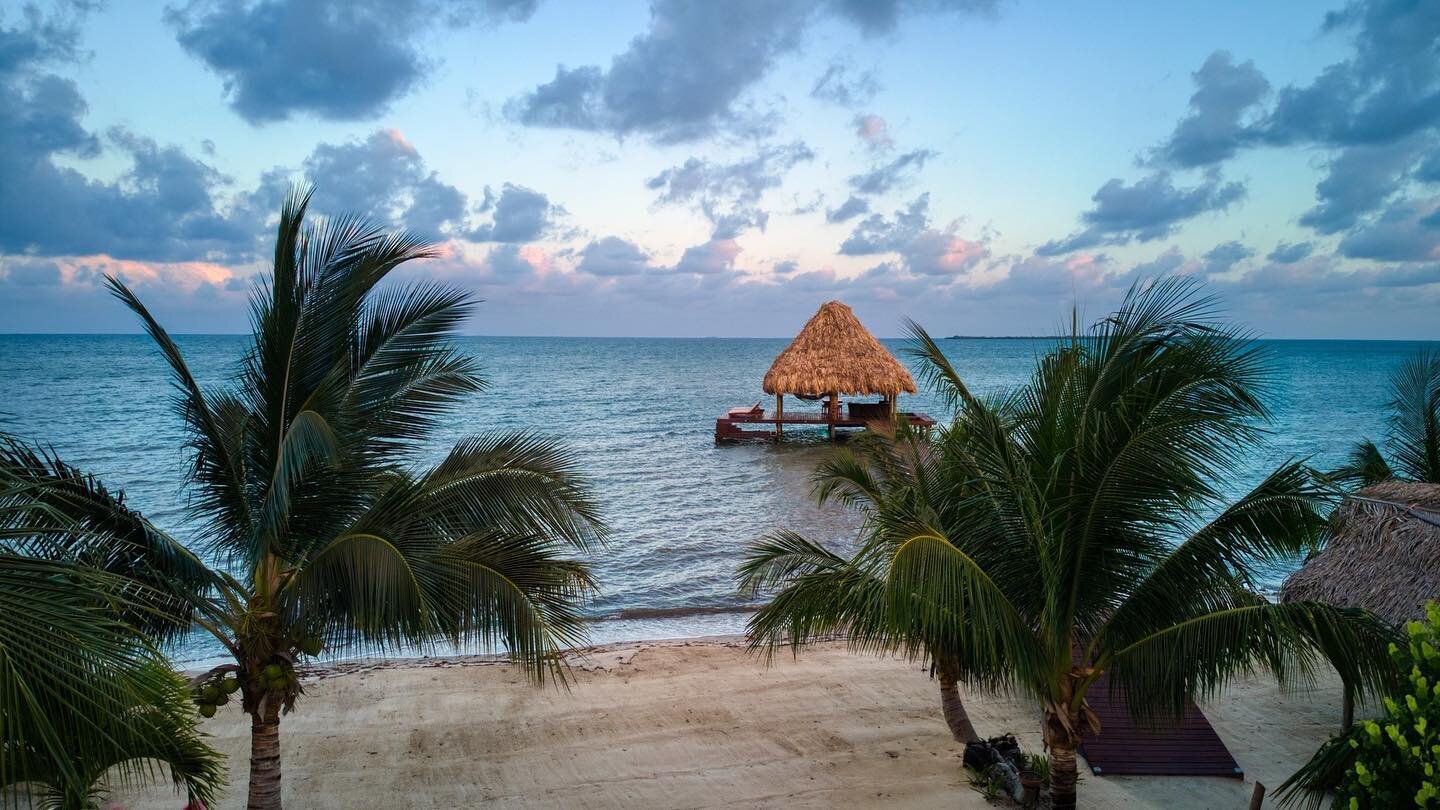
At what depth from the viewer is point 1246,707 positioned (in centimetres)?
913

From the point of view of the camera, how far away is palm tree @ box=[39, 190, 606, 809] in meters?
5.23

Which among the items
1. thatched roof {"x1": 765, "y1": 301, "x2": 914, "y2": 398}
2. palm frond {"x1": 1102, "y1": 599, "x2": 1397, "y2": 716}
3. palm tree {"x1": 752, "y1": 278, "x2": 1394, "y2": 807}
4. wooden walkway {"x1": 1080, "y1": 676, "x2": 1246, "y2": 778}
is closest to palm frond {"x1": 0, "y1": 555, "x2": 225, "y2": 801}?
palm tree {"x1": 752, "y1": 278, "x2": 1394, "y2": 807}

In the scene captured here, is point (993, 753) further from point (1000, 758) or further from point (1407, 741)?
point (1407, 741)

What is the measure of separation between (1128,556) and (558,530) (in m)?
3.58

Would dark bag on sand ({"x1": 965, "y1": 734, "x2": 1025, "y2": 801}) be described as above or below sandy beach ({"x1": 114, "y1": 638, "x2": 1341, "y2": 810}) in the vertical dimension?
above

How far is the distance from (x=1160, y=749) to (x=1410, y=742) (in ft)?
11.6

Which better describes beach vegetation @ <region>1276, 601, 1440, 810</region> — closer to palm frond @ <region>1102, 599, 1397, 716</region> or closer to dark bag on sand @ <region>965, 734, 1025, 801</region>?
palm frond @ <region>1102, 599, 1397, 716</region>

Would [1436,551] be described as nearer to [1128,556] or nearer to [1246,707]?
[1246,707]

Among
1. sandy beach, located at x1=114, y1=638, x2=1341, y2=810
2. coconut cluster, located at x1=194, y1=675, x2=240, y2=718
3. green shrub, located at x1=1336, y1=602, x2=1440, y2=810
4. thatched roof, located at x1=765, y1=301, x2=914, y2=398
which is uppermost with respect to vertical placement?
thatched roof, located at x1=765, y1=301, x2=914, y2=398

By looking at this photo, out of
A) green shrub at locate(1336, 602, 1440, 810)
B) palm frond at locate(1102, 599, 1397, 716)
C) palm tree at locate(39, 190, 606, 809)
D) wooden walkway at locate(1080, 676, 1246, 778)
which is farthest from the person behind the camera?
wooden walkway at locate(1080, 676, 1246, 778)

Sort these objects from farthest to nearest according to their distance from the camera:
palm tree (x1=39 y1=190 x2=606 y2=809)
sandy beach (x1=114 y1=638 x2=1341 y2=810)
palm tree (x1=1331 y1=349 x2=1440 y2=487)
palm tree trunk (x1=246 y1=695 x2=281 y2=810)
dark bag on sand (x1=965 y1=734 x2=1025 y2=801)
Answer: palm tree (x1=1331 y1=349 x2=1440 y2=487) → sandy beach (x1=114 y1=638 x2=1341 y2=810) → dark bag on sand (x1=965 y1=734 x2=1025 y2=801) → palm tree trunk (x1=246 y1=695 x2=281 y2=810) → palm tree (x1=39 y1=190 x2=606 y2=809)

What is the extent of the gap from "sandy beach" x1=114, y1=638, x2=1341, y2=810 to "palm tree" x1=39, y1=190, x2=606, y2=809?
198 cm

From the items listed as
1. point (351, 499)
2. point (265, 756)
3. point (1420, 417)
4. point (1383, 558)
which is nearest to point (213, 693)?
point (265, 756)

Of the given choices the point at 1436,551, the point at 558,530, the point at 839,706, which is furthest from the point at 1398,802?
the point at 839,706
